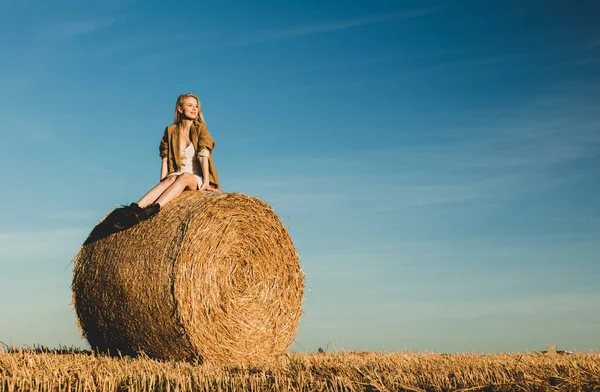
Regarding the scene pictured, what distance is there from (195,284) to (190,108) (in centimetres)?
254

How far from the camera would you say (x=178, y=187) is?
294 inches

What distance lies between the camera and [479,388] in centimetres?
459

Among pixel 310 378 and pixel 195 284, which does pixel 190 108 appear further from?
pixel 310 378

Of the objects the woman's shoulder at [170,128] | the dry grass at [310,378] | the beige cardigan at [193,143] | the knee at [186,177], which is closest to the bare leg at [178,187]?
the knee at [186,177]

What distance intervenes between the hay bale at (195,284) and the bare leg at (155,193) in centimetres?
18

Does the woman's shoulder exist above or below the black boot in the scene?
above

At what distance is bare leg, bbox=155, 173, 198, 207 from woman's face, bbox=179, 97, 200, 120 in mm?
1009

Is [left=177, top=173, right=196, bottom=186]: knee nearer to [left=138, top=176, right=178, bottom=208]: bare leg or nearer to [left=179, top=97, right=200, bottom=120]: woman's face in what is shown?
[left=138, top=176, right=178, bottom=208]: bare leg

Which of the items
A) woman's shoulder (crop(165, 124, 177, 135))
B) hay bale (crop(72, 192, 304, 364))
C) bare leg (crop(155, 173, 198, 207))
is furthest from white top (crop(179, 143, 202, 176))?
hay bale (crop(72, 192, 304, 364))

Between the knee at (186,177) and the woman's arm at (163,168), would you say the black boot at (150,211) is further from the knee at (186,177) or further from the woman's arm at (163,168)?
the woman's arm at (163,168)

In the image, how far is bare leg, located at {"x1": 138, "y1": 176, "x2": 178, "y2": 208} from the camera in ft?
24.0

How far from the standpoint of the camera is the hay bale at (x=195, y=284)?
6.80m

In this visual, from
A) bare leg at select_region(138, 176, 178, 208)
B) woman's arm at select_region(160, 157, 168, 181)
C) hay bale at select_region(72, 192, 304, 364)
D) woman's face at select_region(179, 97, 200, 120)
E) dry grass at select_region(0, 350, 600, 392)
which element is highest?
woman's face at select_region(179, 97, 200, 120)

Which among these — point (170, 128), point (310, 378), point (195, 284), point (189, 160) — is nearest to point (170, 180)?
point (189, 160)
